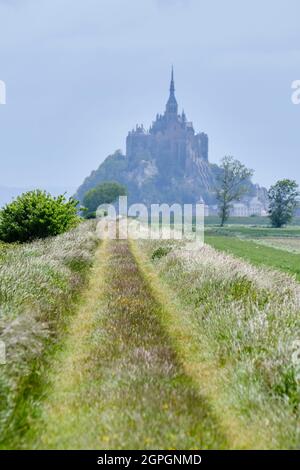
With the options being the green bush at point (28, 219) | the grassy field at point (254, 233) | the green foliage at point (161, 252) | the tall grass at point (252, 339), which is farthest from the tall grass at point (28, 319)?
the grassy field at point (254, 233)

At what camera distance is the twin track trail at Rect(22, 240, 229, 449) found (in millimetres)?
5129

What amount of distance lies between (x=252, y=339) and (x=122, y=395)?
8.65 ft

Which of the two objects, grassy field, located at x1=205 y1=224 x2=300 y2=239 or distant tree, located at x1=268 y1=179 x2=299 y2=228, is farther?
distant tree, located at x1=268 y1=179 x2=299 y2=228

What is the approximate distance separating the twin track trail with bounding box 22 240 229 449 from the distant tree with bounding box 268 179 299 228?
270 ft

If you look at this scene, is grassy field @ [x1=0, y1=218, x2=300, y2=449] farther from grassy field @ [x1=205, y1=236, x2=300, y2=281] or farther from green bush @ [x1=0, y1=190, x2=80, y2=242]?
green bush @ [x1=0, y1=190, x2=80, y2=242]

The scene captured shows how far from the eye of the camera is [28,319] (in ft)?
23.7

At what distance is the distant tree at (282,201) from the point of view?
87.6m

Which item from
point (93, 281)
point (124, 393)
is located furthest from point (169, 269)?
point (124, 393)

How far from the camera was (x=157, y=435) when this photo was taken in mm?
5102

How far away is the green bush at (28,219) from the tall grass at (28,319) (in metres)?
7.85

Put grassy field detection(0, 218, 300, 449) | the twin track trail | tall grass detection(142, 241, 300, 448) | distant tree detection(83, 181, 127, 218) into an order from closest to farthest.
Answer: the twin track trail → grassy field detection(0, 218, 300, 449) → tall grass detection(142, 241, 300, 448) → distant tree detection(83, 181, 127, 218)

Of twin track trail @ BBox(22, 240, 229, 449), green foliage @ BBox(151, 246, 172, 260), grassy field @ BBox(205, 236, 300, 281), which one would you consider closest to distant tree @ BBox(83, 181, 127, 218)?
grassy field @ BBox(205, 236, 300, 281)
